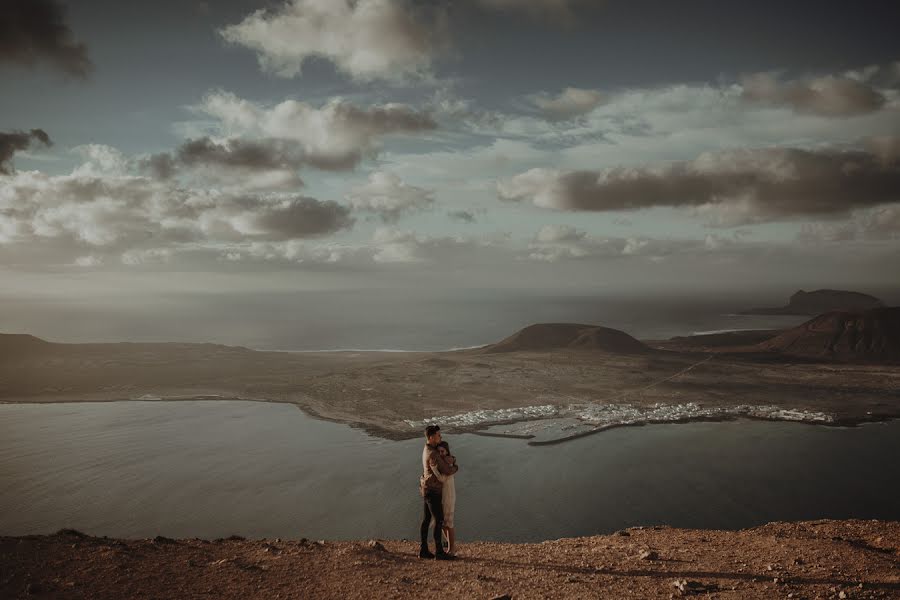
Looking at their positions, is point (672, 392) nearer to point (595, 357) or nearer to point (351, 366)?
point (595, 357)

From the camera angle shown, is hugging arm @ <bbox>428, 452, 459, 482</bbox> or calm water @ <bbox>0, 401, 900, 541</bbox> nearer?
hugging arm @ <bbox>428, 452, 459, 482</bbox>

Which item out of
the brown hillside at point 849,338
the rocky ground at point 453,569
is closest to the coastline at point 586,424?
the rocky ground at point 453,569

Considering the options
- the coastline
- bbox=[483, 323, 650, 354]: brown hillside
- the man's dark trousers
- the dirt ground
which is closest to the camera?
the man's dark trousers

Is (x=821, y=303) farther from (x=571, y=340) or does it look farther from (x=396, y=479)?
(x=396, y=479)

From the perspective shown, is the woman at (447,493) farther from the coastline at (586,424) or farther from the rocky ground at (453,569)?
the coastline at (586,424)

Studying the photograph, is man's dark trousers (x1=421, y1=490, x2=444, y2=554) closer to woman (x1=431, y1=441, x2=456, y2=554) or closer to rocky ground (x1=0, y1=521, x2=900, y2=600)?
woman (x1=431, y1=441, x2=456, y2=554)

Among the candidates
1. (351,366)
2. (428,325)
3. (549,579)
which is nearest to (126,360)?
(351,366)

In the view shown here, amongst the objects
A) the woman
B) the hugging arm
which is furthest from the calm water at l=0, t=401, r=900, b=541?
the hugging arm

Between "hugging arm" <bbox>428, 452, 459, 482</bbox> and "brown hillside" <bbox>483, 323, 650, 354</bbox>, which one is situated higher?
"hugging arm" <bbox>428, 452, 459, 482</bbox>
